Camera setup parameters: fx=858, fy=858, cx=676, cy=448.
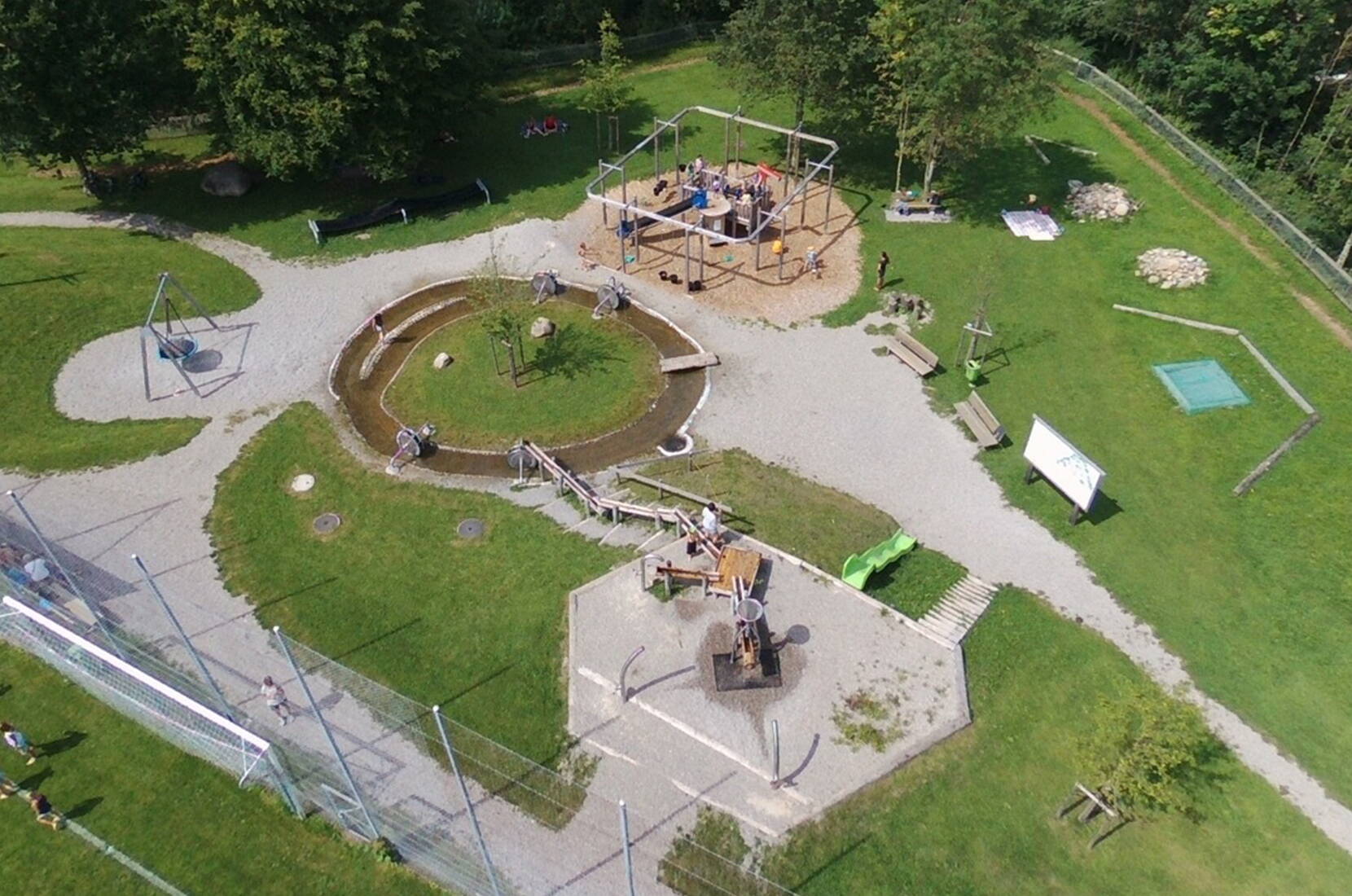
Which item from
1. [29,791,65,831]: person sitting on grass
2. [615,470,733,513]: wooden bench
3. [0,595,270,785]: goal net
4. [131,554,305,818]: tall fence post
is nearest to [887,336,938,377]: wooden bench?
[615,470,733,513]: wooden bench

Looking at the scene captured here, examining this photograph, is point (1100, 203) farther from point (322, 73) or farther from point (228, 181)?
point (228, 181)

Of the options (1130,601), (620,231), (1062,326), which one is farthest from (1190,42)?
(1130,601)

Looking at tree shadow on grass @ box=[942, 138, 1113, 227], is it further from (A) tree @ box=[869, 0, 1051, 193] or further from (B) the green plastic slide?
(B) the green plastic slide

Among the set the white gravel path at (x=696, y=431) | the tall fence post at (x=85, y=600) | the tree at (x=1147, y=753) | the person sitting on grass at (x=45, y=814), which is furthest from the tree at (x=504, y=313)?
the tree at (x=1147, y=753)

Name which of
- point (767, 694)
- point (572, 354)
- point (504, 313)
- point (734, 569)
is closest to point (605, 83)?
point (572, 354)

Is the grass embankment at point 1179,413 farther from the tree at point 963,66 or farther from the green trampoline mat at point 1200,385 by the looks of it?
the tree at point 963,66
